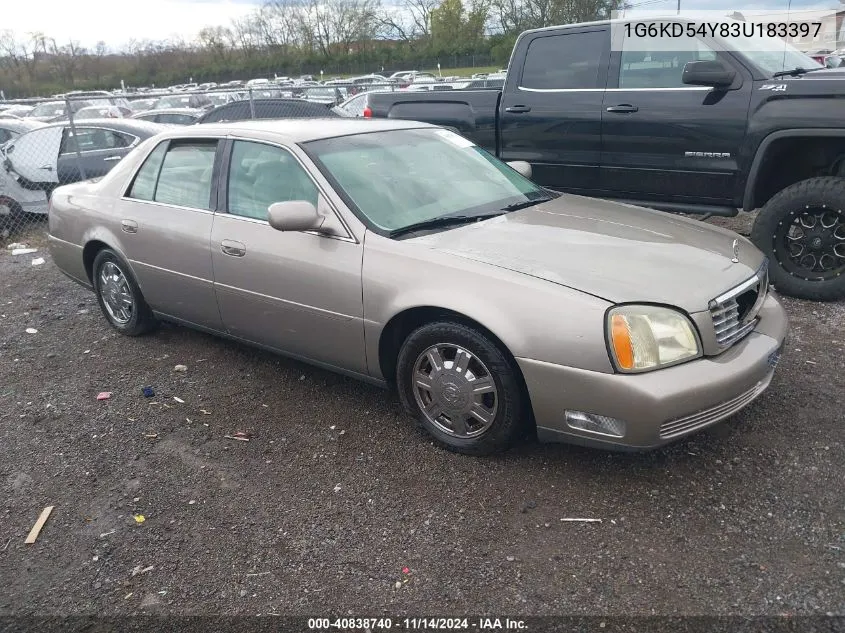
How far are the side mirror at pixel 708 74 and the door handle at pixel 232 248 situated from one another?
3.58 metres

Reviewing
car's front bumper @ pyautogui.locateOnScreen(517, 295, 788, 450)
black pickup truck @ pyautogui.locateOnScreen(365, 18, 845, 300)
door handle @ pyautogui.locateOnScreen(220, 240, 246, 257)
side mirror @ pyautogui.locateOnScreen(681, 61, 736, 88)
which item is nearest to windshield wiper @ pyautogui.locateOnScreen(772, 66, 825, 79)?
black pickup truck @ pyautogui.locateOnScreen(365, 18, 845, 300)

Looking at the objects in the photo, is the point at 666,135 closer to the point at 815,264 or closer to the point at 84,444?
the point at 815,264

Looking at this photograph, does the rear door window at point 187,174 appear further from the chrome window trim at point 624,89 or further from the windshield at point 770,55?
the windshield at point 770,55

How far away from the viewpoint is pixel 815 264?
5.12 meters

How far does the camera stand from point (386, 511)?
308 centimetres

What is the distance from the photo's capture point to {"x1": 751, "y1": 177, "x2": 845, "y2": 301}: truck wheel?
4.92 meters

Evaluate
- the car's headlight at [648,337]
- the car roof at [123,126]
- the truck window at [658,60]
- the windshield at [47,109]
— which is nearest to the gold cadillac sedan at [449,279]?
the car's headlight at [648,337]

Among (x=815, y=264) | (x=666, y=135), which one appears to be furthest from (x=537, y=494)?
(x=666, y=135)

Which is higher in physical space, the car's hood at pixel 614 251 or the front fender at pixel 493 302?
the car's hood at pixel 614 251

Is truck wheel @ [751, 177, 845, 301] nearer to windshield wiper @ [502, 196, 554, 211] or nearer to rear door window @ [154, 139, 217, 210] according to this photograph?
windshield wiper @ [502, 196, 554, 211]

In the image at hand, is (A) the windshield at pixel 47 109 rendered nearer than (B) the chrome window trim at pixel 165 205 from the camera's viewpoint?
No

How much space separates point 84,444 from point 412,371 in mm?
1892

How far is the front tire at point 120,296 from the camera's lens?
5.05m

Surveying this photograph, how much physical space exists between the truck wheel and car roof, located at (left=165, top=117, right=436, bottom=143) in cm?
265
